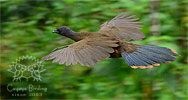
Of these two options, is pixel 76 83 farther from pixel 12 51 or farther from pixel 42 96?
pixel 12 51

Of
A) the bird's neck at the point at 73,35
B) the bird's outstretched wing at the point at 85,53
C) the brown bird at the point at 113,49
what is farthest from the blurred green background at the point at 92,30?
the bird's outstretched wing at the point at 85,53

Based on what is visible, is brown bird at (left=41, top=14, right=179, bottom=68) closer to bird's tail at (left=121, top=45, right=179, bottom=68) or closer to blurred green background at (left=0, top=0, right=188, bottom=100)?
bird's tail at (left=121, top=45, right=179, bottom=68)

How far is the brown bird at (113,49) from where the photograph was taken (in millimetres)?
5570

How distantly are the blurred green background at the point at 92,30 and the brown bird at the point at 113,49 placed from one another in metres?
0.44

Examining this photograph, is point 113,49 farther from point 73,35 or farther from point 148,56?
point 73,35

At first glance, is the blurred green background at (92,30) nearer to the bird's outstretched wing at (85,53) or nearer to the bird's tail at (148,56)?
the bird's tail at (148,56)

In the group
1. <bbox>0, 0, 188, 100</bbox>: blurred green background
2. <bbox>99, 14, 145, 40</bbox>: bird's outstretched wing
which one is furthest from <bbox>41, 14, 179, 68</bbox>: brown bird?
<bbox>0, 0, 188, 100</bbox>: blurred green background

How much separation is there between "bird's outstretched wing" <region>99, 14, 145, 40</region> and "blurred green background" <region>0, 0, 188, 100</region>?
288mm

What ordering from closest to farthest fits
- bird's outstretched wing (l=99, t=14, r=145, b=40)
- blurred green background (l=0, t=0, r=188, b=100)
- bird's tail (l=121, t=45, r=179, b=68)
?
bird's tail (l=121, t=45, r=179, b=68), bird's outstretched wing (l=99, t=14, r=145, b=40), blurred green background (l=0, t=0, r=188, b=100)

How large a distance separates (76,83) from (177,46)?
1.76 meters

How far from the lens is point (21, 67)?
7254mm

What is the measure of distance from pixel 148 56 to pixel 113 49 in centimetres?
53

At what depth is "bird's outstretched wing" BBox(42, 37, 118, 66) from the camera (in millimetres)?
5500

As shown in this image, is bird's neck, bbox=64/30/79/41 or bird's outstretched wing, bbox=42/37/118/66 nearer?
bird's outstretched wing, bbox=42/37/118/66
